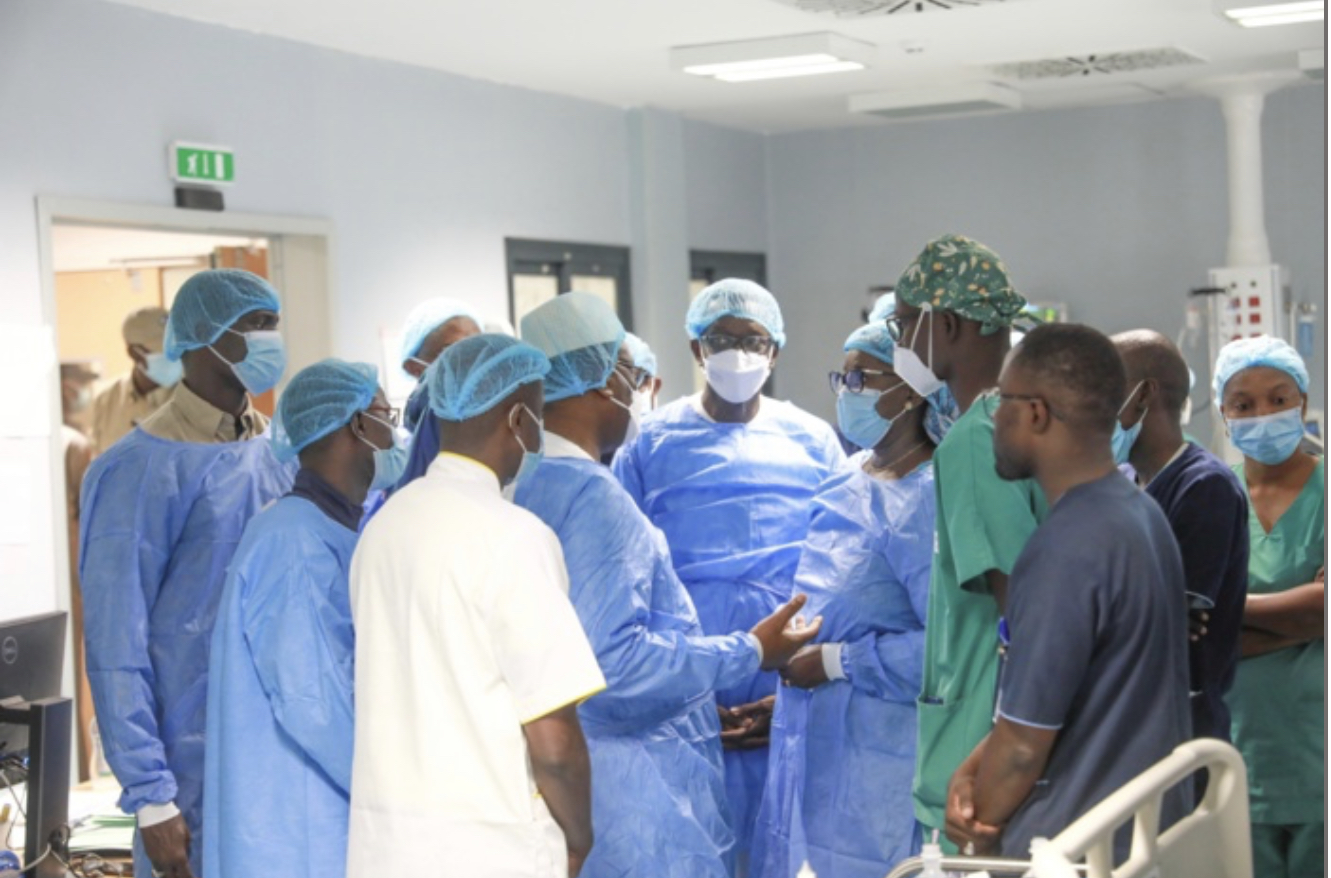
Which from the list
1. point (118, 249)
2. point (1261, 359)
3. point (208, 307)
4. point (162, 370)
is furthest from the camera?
point (118, 249)

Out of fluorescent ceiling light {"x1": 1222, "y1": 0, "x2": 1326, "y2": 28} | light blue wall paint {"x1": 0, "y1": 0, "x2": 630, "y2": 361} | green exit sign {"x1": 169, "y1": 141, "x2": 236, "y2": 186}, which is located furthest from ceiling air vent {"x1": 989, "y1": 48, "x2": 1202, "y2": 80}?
green exit sign {"x1": 169, "y1": 141, "x2": 236, "y2": 186}

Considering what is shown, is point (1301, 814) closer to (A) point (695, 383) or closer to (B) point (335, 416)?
(B) point (335, 416)

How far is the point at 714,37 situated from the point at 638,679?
3660mm

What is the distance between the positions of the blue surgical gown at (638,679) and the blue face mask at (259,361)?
0.73 metres

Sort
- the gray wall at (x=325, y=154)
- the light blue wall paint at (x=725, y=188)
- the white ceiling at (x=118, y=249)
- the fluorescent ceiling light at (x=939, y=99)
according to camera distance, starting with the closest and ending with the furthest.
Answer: the gray wall at (x=325, y=154) → the white ceiling at (x=118, y=249) → the fluorescent ceiling light at (x=939, y=99) → the light blue wall paint at (x=725, y=188)

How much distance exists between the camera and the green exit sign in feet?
15.5

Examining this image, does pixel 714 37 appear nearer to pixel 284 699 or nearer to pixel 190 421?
pixel 190 421

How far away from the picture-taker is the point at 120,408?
521 cm

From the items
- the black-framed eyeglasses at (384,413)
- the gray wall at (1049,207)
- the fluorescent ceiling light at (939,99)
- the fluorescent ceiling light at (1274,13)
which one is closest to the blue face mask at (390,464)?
the black-framed eyeglasses at (384,413)

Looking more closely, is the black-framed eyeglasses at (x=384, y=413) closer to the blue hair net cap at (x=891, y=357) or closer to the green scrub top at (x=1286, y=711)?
the blue hair net cap at (x=891, y=357)

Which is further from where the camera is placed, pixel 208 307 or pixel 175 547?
pixel 208 307

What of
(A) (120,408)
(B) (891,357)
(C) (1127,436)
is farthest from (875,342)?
(A) (120,408)

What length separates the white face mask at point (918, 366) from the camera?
2.36 metres

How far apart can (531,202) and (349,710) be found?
444cm
